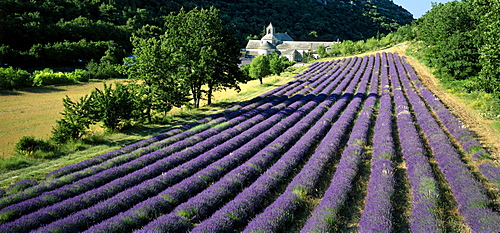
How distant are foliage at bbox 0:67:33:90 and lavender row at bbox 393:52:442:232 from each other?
43.2 meters

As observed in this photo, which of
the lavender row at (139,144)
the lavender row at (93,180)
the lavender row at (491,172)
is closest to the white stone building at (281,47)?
the lavender row at (139,144)

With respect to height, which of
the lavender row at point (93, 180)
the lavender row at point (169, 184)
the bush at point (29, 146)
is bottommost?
the lavender row at point (169, 184)

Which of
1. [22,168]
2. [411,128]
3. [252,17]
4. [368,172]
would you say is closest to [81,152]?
[22,168]

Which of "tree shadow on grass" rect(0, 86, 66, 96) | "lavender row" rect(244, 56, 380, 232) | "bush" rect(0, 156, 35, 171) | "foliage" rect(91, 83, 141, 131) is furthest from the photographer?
"tree shadow on grass" rect(0, 86, 66, 96)

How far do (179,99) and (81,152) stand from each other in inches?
353

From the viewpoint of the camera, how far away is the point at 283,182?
10.9 metres

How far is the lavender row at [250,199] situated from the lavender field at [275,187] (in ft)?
0.12

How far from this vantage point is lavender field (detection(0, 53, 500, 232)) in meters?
7.78

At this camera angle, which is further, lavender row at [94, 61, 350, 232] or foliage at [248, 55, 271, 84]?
foliage at [248, 55, 271, 84]

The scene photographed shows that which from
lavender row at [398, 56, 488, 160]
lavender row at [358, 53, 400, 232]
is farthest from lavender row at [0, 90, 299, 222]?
lavender row at [398, 56, 488, 160]

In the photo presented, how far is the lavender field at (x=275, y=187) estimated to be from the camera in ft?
25.5

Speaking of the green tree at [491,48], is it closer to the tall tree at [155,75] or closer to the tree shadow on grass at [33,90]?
the tall tree at [155,75]

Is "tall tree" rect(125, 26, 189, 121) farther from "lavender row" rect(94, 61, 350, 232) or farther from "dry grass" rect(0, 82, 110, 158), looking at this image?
"lavender row" rect(94, 61, 350, 232)

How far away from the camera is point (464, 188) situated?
30.0 feet
